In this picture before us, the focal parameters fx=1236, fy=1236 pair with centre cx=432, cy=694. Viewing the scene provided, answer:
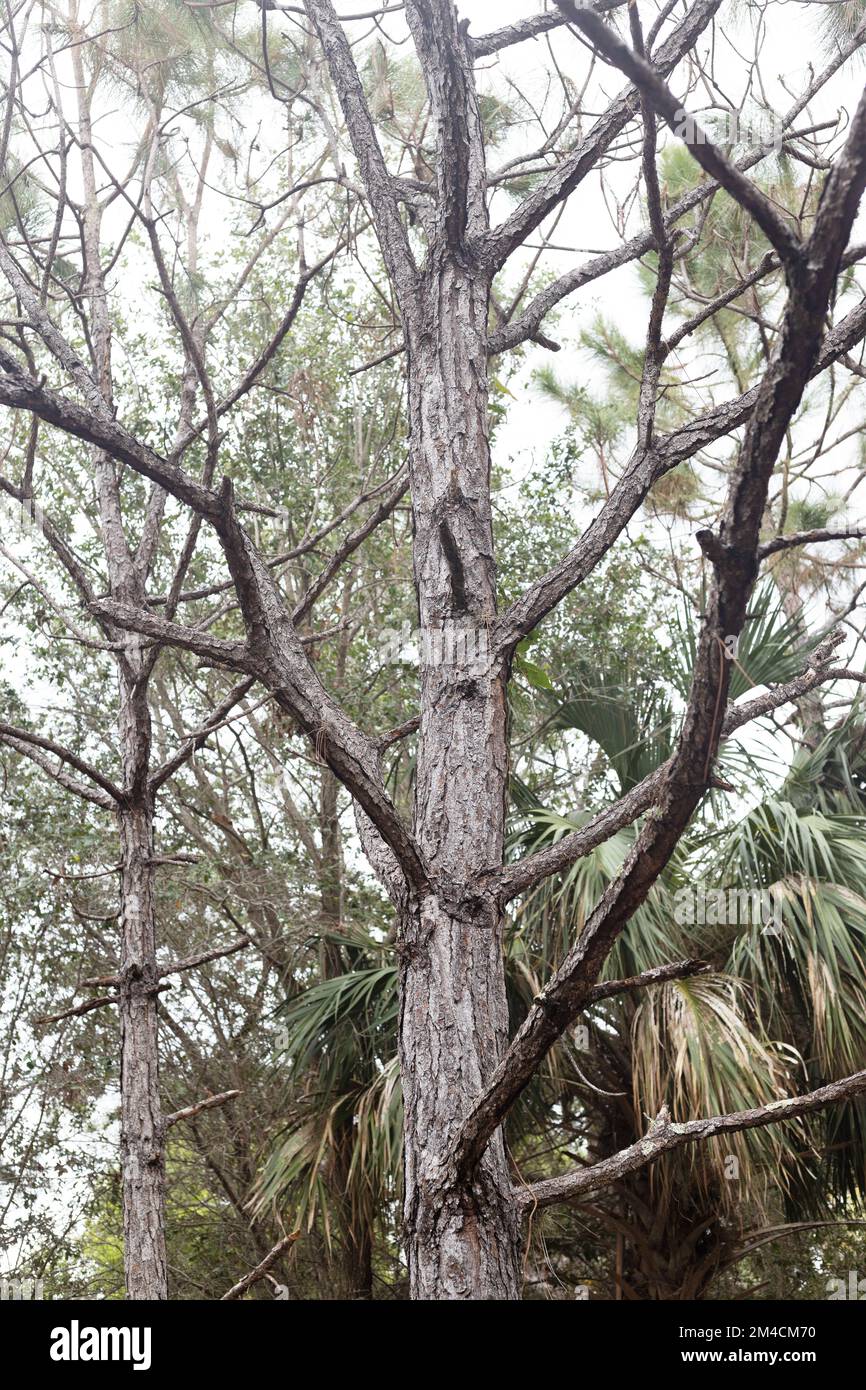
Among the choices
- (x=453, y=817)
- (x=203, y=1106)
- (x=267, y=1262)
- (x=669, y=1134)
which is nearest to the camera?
(x=669, y=1134)

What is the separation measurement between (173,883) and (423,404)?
14.1 feet

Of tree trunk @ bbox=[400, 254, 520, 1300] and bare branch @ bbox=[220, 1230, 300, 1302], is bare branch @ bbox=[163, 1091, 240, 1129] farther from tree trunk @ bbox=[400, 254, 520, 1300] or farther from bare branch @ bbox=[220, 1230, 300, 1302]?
tree trunk @ bbox=[400, 254, 520, 1300]

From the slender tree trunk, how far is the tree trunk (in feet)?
3.89

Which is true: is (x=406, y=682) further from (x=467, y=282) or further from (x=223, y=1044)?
(x=467, y=282)

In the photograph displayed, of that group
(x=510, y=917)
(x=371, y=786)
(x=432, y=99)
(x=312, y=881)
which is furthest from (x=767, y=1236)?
(x=432, y=99)

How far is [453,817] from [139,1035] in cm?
163

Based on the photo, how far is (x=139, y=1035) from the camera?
3377 millimetres

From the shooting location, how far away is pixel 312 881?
660 cm

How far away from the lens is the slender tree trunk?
3186 millimetres

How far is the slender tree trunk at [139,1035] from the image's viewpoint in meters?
3.19

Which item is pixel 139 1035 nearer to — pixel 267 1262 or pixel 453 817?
pixel 267 1262

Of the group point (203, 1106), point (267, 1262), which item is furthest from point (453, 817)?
point (203, 1106)

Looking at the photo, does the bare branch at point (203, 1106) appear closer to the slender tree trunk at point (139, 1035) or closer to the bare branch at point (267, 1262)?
the slender tree trunk at point (139, 1035)
